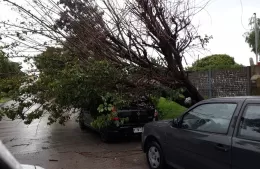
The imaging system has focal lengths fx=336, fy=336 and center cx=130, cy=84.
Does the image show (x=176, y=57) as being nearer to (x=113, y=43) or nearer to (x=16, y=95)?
(x=113, y=43)

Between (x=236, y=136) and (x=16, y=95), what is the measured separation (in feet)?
20.5

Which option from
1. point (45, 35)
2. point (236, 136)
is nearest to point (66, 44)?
point (45, 35)

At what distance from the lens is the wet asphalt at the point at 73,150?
7.18 meters

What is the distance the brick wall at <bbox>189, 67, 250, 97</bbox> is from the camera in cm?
1086

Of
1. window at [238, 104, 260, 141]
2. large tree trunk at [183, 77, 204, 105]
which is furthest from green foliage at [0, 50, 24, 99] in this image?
window at [238, 104, 260, 141]

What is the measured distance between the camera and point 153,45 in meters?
8.15

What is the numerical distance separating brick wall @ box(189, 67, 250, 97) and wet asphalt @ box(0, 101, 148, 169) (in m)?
3.86

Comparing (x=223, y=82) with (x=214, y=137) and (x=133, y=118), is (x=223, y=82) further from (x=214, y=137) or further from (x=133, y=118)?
(x=214, y=137)

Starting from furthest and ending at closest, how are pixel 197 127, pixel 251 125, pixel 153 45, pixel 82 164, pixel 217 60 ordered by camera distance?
pixel 217 60
pixel 153 45
pixel 82 164
pixel 197 127
pixel 251 125

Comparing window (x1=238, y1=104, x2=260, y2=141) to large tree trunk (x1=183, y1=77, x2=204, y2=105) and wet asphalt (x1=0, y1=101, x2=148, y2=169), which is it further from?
large tree trunk (x1=183, y1=77, x2=204, y2=105)

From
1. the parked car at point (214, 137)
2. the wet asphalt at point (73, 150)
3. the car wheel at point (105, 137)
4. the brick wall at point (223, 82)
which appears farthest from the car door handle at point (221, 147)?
the brick wall at point (223, 82)

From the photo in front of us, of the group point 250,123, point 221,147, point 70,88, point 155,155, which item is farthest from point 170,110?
point 250,123

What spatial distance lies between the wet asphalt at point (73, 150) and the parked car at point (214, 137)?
1.32 meters

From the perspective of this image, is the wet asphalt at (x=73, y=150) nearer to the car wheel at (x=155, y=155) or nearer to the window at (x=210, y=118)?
the car wheel at (x=155, y=155)
